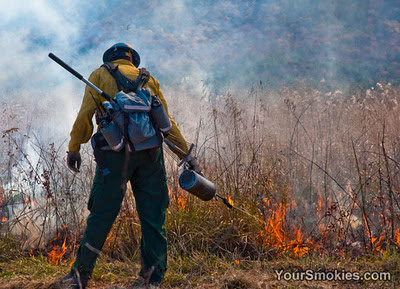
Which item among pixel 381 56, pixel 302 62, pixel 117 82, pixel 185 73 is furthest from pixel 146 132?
pixel 381 56

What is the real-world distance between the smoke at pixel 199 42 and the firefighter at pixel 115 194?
5.75 metres

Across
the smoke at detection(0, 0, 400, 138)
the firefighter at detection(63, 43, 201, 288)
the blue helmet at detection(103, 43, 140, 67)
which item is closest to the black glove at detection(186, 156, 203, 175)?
the firefighter at detection(63, 43, 201, 288)

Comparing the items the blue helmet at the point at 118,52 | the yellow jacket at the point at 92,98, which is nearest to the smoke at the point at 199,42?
the blue helmet at the point at 118,52

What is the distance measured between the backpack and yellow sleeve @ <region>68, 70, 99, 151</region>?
0.21 m

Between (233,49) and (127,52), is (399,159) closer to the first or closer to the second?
(127,52)

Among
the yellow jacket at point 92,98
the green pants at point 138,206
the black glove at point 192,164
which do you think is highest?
the yellow jacket at point 92,98

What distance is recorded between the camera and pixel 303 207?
4672mm

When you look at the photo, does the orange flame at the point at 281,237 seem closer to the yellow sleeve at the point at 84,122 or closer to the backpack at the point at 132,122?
the backpack at the point at 132,122

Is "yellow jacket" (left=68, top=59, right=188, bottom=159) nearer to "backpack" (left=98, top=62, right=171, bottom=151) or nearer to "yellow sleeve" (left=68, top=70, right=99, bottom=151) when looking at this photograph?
"yellow sleeve" (left=68, top=70, right=99, bottom=151)

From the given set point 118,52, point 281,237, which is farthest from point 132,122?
point 281,237

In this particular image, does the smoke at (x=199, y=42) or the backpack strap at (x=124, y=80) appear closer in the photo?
the backpack strap at (x=124, y=80)

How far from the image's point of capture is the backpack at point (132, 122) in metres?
2.32

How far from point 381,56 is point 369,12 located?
8.55 meters

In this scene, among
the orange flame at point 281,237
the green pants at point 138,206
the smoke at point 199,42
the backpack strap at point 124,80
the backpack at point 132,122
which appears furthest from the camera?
the smoke at point 199,42
